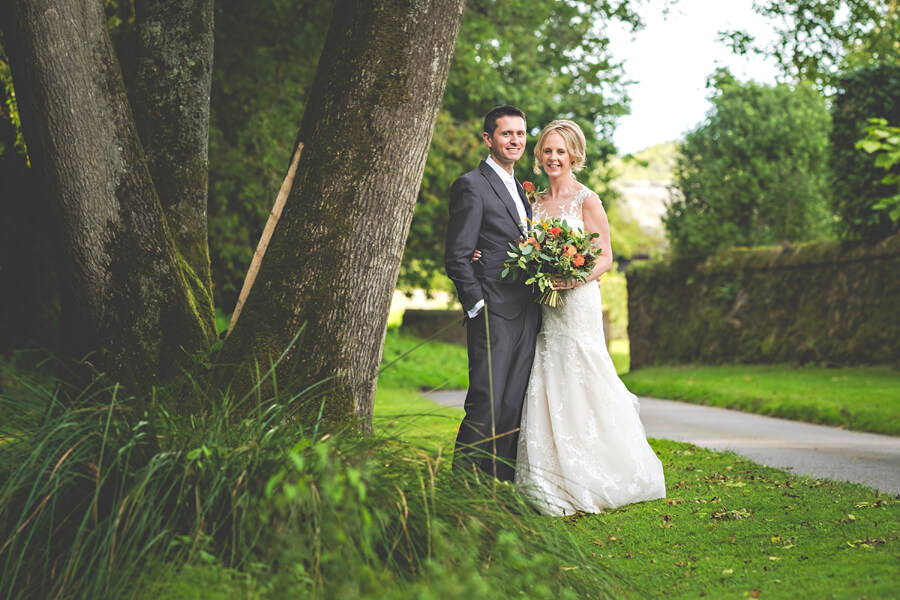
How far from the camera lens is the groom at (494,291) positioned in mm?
6148

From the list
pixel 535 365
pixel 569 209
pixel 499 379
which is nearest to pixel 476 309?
pixel 499 379

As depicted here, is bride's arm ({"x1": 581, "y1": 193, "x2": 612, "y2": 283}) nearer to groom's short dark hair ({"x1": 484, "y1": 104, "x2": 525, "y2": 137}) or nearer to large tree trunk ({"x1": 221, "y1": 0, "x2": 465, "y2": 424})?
groom's short dark hair ({"x1": 484, "y1": 104, "x2": 525, "y2": 137})

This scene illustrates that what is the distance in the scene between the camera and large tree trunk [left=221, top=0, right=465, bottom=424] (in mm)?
5105

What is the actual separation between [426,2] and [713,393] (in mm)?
12197

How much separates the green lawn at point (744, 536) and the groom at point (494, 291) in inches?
24.9

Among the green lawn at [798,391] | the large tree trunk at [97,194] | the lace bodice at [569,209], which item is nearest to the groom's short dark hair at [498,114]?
the lace bodice at [569,209]

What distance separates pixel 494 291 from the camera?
6297mm

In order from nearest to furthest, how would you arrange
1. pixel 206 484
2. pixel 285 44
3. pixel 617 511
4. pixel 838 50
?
pixel 206 484 < pixel 617 511 < pixel 838 50 < pixel 285 44

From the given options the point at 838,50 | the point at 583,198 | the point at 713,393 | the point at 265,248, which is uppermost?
the point at 838,50

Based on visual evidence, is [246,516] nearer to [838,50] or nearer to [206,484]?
[206,484]

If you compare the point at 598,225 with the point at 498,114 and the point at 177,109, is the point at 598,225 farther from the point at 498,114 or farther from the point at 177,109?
the point at 177,109

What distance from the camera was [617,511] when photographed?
242 inches

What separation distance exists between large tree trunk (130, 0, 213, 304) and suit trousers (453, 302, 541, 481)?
190 centimetres

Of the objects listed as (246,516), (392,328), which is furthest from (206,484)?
(392,328)
